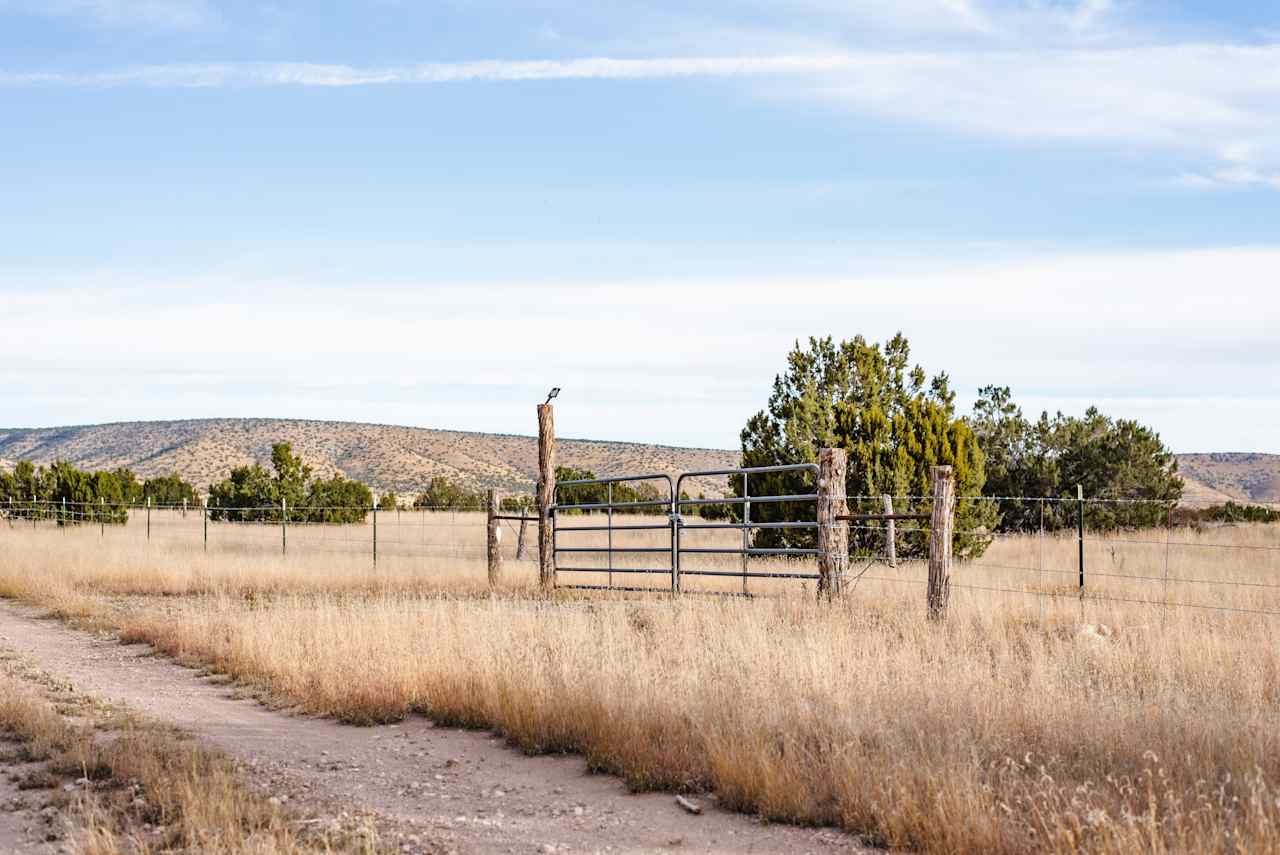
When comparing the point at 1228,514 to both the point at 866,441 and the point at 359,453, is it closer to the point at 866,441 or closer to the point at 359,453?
the point at 866,441

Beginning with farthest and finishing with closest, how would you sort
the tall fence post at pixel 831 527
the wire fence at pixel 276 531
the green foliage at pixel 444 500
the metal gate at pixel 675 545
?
the green foliage at pixel 444 500 → the wire fence at pixel 276 531 → the metal gate at pixel 675 545 → the tall fence post at pixel 831 527

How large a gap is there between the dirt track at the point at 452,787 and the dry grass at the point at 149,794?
0.39 m

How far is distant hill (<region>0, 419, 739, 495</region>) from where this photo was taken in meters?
112

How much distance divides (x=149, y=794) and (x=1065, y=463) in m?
32.4

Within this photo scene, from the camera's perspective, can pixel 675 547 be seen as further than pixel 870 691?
Yes

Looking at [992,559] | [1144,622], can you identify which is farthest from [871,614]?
[992,559]

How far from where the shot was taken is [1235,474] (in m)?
113

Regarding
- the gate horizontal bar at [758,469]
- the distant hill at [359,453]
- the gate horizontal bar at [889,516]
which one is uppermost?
the distant hill at [359,453]

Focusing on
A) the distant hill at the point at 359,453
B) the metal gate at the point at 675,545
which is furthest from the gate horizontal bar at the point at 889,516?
the distant hill at the point at 359,453

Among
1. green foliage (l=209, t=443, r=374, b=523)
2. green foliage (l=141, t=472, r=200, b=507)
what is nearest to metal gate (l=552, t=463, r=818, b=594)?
green foliage (l=209, t=443, r=374, b=523)

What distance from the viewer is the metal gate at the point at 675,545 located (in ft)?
59.0

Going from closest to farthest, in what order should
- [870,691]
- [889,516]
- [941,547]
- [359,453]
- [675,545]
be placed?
[870,691] < [941,547] < [889,516] < [675,545] < [359,453]

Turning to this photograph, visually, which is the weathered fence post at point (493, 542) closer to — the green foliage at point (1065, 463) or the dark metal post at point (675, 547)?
the dark metal post at point (675, 547)

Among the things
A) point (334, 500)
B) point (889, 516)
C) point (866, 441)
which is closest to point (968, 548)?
point (866, 441)
